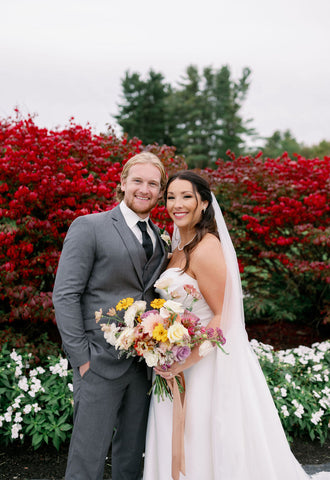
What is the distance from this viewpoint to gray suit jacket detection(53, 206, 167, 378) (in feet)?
7.73

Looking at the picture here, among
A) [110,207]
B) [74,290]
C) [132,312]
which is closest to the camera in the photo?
[132,312]

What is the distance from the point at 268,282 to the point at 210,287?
4.36 metres

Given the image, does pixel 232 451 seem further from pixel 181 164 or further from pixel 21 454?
pixel 181 164

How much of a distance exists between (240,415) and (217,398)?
188 mm

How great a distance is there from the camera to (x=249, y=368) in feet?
8.55

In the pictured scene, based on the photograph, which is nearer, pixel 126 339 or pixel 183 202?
pixel 126 339

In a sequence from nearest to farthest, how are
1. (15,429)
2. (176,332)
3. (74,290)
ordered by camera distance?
(176,332) < (74,290) < (15,429)

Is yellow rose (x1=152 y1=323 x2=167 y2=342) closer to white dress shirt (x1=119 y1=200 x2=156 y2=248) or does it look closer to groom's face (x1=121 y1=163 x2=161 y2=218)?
white dress shirt (x1=119 y1=200 x2=156 y2=248)

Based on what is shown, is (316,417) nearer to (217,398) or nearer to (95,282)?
(217,398)

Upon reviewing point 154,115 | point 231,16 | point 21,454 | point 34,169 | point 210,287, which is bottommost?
point 21,454

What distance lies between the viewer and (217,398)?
2.48 m

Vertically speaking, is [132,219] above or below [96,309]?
above

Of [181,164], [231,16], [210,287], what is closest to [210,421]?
[210,287]

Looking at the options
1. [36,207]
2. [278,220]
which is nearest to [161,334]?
[36,207]
